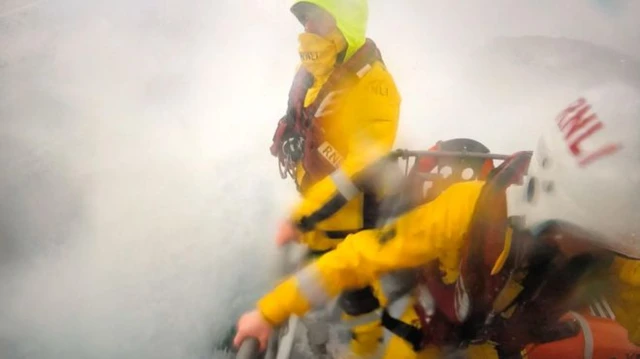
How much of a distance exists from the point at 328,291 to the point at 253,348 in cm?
12

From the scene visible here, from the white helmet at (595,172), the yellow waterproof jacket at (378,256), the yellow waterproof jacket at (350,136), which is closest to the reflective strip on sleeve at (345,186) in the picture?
the yellow waterproof jacket at (350,136)

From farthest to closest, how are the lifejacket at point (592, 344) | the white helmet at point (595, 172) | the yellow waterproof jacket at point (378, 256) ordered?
the lifejacket at point (592, 344)
the yellow waterproof jacket at point (378, 256)
the white helmet at point (595, 172)

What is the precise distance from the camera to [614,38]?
3.23 ft

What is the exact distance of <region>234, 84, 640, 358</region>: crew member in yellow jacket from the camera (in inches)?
25.1

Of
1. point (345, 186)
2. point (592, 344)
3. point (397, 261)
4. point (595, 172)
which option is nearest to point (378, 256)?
point (397, 261)

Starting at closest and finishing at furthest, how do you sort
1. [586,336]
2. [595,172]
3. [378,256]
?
→ [595,172], [378,256], [586,336]

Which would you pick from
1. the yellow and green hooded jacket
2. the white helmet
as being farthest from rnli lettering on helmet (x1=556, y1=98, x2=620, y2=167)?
the yellow and green hooded jacket

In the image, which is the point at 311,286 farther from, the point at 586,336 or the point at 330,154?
the point at 586,336

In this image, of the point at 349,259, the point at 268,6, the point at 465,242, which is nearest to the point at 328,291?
the point at 349,259

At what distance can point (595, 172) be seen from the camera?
0.63 metres

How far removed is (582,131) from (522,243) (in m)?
0.15

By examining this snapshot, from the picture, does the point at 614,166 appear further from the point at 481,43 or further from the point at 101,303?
the point at 101,303

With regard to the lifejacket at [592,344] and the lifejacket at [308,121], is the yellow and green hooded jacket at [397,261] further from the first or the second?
the lifejacket at [308,121]

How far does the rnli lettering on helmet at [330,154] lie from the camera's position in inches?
37.6
